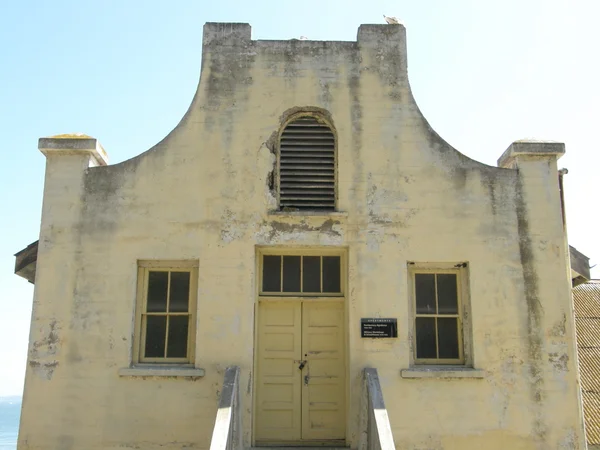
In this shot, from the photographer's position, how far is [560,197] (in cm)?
1024

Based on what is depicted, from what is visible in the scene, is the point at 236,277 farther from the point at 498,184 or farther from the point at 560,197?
the point at 560,197

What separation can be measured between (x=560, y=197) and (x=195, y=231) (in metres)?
5.82

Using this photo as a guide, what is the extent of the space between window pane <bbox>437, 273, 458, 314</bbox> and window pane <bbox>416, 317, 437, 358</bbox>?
26 cm

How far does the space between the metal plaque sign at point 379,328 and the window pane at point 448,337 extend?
804mm

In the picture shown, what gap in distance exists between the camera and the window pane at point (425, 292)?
9.88 meters

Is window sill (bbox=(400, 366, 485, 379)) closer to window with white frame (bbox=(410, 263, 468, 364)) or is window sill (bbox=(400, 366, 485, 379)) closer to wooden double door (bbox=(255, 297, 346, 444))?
window with white frame (bbox=(410, 263, 468, 364))

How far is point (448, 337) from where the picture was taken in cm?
980

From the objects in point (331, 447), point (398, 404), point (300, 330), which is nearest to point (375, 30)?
point (300, 330)

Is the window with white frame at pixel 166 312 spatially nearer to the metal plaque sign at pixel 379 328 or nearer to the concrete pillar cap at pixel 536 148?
the metal plaque sign at pixel 379 328

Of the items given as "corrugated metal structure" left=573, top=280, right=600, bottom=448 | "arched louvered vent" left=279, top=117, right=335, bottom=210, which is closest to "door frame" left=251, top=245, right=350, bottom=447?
"arched louvered vent" left=279, top=117, right=335, bottom=210

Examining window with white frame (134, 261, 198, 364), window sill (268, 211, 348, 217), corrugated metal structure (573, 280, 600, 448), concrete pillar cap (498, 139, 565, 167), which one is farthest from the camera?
corrugated metal structure (573, 280, 600, 448)

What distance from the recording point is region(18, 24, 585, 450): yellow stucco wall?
9.30 m

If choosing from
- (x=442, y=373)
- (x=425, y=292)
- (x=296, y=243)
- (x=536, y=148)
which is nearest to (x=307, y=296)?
(x=296, y=243)

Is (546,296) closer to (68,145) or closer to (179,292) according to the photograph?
(179,292)
